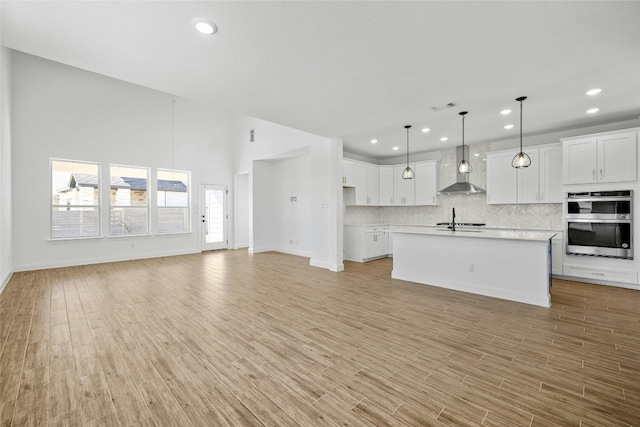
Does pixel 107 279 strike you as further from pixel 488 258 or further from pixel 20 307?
pixel 488 258

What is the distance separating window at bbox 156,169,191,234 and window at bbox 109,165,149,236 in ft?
1.19

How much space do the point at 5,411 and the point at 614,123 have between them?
8786 mm

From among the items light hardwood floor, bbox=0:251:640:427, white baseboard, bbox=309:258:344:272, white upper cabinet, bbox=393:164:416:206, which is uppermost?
white upper cabinet, bbox=393:164:416:206

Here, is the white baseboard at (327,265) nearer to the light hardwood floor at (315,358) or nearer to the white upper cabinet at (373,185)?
the light hardwood floor at (315,358)

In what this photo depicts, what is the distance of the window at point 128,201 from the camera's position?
725cm

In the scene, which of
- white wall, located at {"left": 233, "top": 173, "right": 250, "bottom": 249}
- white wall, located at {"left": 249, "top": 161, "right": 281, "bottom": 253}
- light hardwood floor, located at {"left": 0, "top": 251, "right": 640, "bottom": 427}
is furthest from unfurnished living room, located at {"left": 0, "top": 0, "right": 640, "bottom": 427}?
white wall, located at {"left": 233, "top": 173, "right": 250, "bottom": 249}

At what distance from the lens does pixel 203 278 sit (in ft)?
18.0

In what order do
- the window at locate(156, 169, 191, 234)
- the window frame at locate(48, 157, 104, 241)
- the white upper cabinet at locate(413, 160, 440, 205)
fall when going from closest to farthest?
the window frame at locate(48, 157, 104, 241), the white upper cabinet at locate(413, 160, 440, 205), the window at locate(156, 169, 191, 234)

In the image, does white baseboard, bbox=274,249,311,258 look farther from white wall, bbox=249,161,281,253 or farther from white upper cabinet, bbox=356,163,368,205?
white upper cabinet, bbox=356,163,368,205

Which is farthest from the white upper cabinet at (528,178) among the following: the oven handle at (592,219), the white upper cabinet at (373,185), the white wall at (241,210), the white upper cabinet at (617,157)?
the white wall at (241,210)

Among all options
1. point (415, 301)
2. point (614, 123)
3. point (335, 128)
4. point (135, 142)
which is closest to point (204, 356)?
point (415, 301)

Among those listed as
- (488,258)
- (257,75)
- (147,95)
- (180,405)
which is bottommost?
(180,405)

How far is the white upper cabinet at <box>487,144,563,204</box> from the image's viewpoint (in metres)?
5.62

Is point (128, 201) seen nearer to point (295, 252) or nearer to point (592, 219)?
point (295, 252)
